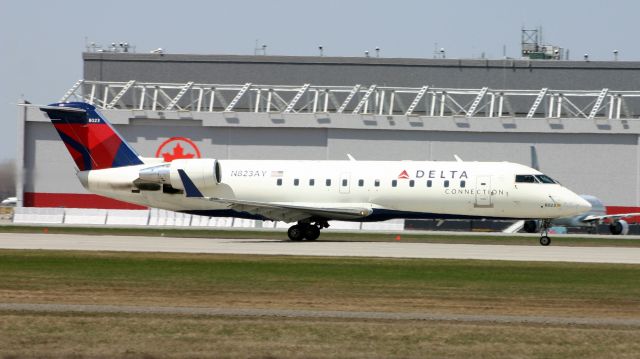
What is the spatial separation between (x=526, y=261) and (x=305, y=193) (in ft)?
45.2

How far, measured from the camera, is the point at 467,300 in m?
22.5

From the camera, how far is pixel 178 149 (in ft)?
216

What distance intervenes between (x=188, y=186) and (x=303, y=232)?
5129mm

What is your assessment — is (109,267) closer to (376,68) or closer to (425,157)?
(425,157)

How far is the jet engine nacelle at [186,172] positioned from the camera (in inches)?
1745

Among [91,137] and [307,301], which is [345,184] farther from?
[307,301]

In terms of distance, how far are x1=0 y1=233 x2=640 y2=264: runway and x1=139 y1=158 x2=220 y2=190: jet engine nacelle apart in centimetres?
239

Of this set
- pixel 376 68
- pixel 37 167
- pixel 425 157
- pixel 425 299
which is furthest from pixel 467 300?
pixel 376 68

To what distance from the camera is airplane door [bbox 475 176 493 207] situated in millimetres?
42594

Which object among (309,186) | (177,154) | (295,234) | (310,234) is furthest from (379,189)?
(177,154)

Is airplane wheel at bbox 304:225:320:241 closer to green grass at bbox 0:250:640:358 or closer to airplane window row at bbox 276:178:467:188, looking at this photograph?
airplane window row at bbox 276:178:467:188

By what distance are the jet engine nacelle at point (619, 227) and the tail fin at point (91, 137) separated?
25672mm

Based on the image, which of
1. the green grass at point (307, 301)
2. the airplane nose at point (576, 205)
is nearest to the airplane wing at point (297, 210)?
the airplane nose at point (576, 205)

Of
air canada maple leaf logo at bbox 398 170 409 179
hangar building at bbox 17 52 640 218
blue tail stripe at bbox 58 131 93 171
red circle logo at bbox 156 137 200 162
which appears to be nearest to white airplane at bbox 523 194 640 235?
hangar building at bbox 17 52 640 218
